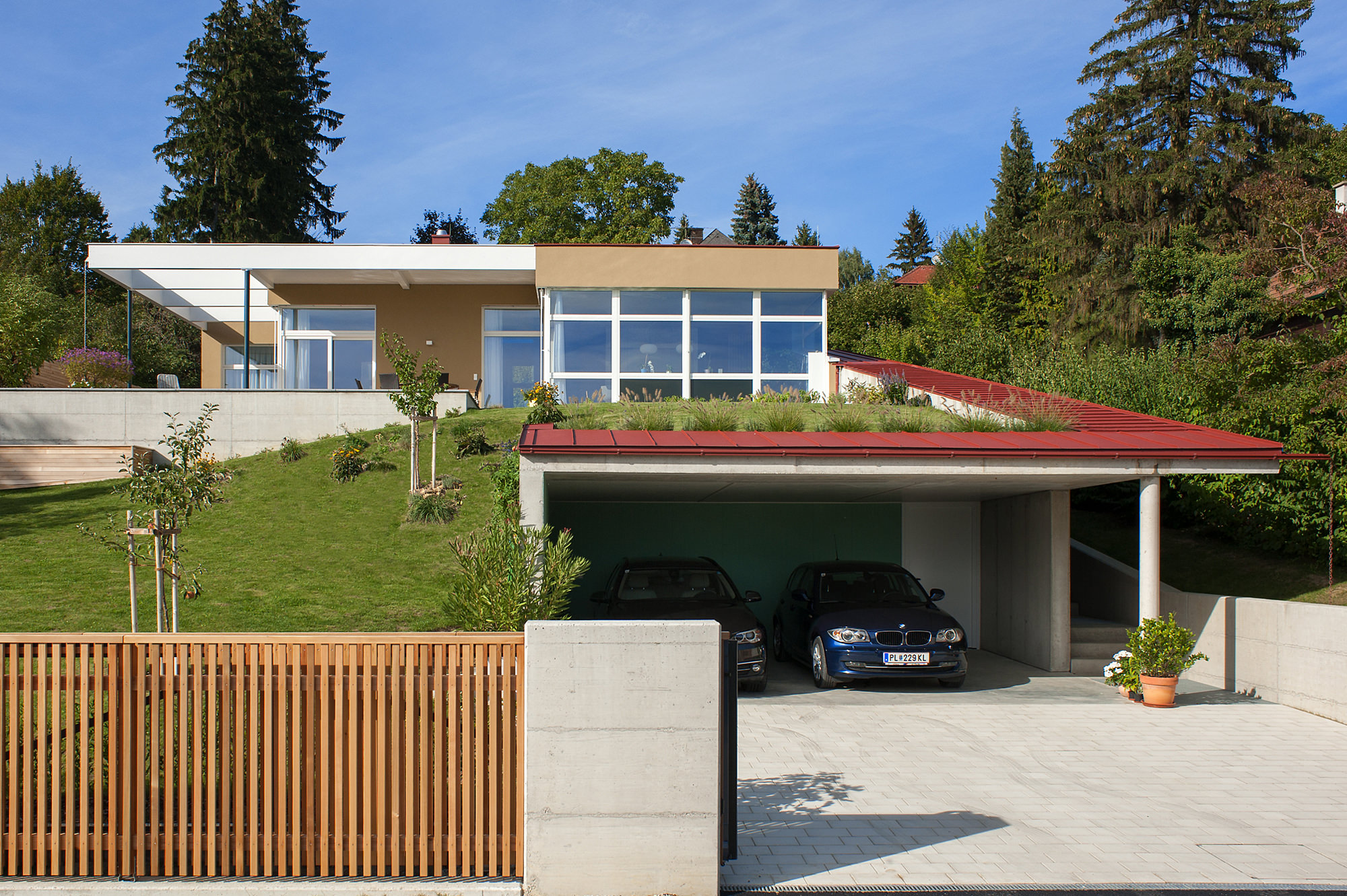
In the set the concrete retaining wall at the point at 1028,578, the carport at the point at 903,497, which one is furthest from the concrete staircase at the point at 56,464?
the concrete retaining wall at the point at 1028,578

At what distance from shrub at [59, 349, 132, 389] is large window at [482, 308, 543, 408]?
29.1 feet

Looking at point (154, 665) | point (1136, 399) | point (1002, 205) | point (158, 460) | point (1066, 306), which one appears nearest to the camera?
point (154, 665)

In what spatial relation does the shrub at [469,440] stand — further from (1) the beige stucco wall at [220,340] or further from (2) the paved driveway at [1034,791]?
(1) the beige stucco wall at [220,340]

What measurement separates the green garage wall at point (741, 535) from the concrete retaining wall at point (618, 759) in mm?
10406

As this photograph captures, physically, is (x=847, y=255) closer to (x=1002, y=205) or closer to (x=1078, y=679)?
(x=1002, y=205)

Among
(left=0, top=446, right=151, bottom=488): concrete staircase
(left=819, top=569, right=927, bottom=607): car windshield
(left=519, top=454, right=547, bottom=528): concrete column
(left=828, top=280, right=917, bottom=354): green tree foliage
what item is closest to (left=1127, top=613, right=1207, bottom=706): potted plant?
(left=819, top=569, right=927, bottom=607): car windshield

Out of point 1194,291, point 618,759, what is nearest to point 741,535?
point 618,759

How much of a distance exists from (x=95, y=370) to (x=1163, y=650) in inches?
920

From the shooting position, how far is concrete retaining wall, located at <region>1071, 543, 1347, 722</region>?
9.70 m

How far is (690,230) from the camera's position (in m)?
40.2

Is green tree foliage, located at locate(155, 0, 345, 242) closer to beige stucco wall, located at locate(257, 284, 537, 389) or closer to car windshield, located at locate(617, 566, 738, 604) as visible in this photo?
beige stucco wall, located at locate(257, 284, 537, 389)

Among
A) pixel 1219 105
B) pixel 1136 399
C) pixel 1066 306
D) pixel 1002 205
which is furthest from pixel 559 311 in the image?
pixel 1002 205

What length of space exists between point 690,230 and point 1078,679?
30.9 meters

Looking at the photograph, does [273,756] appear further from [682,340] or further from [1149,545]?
[682,340]
